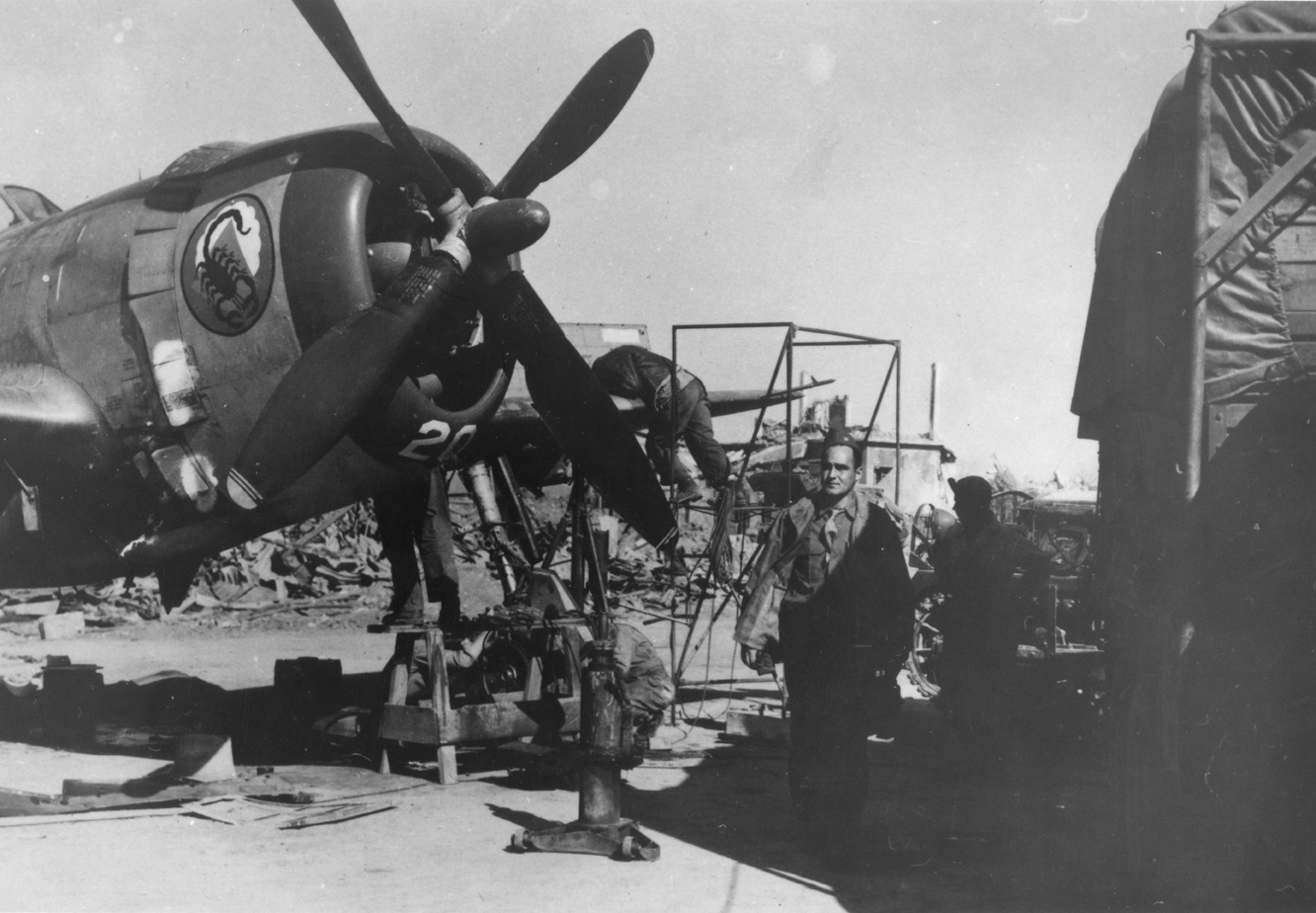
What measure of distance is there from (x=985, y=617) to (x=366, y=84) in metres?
5.33

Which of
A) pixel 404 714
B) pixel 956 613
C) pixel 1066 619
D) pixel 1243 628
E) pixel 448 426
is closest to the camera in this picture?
pixel 1243 628

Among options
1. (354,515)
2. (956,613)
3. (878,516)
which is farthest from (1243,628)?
(354,515)

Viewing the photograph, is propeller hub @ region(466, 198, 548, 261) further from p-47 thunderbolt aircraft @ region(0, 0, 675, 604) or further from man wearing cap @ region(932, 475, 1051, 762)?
man wearing cap @ region(932, 475, 1051, 762)

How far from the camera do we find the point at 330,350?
5.87m

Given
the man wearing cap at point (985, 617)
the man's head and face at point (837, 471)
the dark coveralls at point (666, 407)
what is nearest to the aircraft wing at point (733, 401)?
the dark coveralls at point (666, 407)

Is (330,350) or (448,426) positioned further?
(448,426)

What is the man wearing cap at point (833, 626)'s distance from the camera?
571 cm

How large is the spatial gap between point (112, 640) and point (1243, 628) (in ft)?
56.1

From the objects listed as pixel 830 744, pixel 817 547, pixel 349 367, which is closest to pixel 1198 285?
pixel 817 547

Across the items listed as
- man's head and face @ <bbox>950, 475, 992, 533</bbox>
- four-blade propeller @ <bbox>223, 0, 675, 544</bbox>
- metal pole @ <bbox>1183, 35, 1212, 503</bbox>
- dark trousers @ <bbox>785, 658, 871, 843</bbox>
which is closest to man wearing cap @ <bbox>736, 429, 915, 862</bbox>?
dark trousers @ <bbox>785, 658, 871, 843</bbox>

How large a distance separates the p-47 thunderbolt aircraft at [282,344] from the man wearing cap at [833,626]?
1.33m

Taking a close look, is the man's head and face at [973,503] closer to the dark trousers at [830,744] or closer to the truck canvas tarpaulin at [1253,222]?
the truck canvas tarpaulin at [1253,222]

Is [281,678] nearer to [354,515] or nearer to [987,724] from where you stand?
[987,724]

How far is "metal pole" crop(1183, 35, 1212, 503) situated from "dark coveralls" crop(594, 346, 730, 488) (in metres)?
4.14
